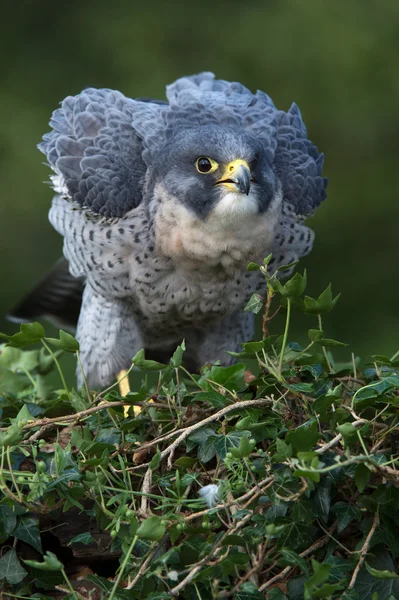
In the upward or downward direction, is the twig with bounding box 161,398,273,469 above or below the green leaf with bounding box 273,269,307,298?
below

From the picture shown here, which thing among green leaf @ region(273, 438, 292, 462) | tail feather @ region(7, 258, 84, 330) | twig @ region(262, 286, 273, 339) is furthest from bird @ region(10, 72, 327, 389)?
green leaf @ region(273, 438, 292, 462)

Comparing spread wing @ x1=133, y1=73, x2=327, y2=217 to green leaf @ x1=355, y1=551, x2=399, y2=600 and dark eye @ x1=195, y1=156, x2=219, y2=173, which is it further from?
green leaf @ x1=355, y1=551, x2=399, y2=600

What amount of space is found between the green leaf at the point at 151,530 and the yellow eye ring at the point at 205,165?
1500mm

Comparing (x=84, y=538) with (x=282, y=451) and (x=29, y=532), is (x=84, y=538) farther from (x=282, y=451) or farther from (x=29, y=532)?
(x=282, y=451)

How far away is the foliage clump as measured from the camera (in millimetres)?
1903

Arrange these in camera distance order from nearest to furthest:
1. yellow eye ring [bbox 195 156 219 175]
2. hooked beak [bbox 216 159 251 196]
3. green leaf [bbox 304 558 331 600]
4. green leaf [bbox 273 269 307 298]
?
green leaf [bbox 304 558 331 600]
green leaf [bbox 273 269 307 298]
hooked beak [bbox 216 159 251 196]
yellow eye ring [bbox 195 156 219 175]

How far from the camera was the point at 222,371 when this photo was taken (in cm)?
224

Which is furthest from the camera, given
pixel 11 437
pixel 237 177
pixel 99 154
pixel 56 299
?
pixel 56 299

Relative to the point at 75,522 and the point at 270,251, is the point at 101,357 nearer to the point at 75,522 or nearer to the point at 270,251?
the point at 270,251

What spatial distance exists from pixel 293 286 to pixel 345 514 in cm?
50

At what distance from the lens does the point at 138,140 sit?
10.9 ft

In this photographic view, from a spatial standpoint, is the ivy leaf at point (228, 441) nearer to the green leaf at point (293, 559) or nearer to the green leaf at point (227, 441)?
the green leaf at point (227, 441)

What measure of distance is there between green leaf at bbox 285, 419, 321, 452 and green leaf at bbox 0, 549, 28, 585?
69 cm

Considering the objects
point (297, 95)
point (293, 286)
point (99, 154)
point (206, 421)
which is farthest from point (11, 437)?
point (297, 95)
